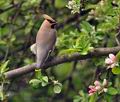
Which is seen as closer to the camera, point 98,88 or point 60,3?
point 98,88

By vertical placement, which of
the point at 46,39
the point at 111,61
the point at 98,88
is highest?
the point at 46,39

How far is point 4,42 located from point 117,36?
1.08 metres

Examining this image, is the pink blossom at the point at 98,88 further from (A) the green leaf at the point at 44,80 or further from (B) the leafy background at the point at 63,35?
(A) the green leaf at the point at 44,80

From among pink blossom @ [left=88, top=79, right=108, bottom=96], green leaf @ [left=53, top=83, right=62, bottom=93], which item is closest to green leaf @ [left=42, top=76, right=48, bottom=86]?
green leaf @ [left=53, top=83, right=62, bottom=93]

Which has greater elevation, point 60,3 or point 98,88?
point 60,3

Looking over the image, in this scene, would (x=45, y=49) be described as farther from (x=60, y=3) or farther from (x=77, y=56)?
(x=60, y=3)

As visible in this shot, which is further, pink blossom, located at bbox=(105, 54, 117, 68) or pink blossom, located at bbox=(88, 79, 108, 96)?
pink blossom, located at bbox=(88, 79, 108, 96)

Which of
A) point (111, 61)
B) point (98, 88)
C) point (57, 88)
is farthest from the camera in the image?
point (57, 88)

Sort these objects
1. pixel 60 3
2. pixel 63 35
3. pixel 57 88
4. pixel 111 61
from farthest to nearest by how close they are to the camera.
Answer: pixel 60 3 < pixel 63 35 < pixel 57 88 < pixel 111 61

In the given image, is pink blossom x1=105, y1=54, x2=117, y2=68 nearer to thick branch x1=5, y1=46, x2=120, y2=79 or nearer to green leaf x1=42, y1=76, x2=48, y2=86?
thick branch x1=5, y1=46, x2=120, y2=79

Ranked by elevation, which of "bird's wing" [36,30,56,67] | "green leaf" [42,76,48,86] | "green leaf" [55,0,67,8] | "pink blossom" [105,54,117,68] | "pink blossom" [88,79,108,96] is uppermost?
"green leaf" [55,0,67,8]

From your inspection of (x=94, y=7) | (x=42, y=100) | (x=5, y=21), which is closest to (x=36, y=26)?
(x=5, y=21)

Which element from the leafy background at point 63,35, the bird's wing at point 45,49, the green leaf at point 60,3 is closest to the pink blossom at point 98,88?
the leafy background at point 63,35

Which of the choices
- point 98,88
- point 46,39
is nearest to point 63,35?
point 46,39
